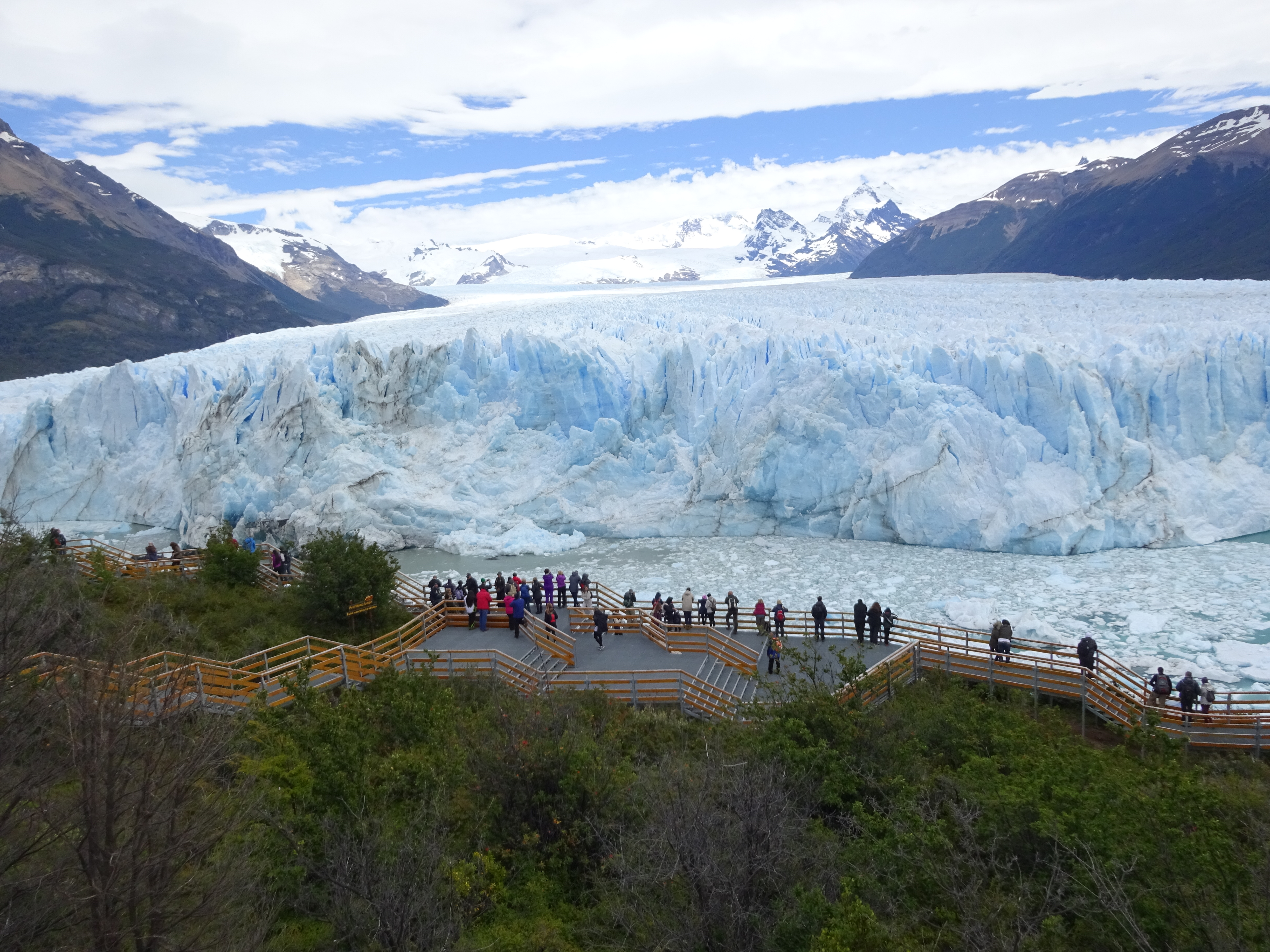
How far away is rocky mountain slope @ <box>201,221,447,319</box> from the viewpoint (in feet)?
377

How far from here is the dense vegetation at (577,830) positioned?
4.01m

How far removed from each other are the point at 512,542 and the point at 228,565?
20.5ft

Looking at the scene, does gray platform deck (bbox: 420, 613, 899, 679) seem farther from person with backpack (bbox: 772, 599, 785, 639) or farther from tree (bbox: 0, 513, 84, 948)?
tree (bbox: 0, 513, 84, 948)

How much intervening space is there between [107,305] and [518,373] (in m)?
50.6

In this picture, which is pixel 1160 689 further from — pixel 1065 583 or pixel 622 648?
pixel 622 648

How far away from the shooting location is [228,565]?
513 inches

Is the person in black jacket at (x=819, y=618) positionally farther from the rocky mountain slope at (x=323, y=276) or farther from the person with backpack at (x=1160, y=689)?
the rocky mountain slope at (x=323, y=276)

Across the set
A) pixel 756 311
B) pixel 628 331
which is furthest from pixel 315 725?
pixel 756 311

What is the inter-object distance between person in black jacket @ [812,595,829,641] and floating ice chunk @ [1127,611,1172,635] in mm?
4419

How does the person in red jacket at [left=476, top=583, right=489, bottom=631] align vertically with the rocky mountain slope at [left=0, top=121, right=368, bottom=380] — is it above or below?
below

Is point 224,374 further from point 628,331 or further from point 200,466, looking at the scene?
point 628,331

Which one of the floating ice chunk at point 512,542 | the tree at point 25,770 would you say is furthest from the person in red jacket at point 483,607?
the floating ice chunk at point 512,542

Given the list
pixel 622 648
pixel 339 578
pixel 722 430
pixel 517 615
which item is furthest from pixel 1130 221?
pixel 339 578

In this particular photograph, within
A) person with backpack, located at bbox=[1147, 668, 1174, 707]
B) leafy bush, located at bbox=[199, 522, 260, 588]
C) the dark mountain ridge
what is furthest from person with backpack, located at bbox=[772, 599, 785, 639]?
the dark mountain ridge
